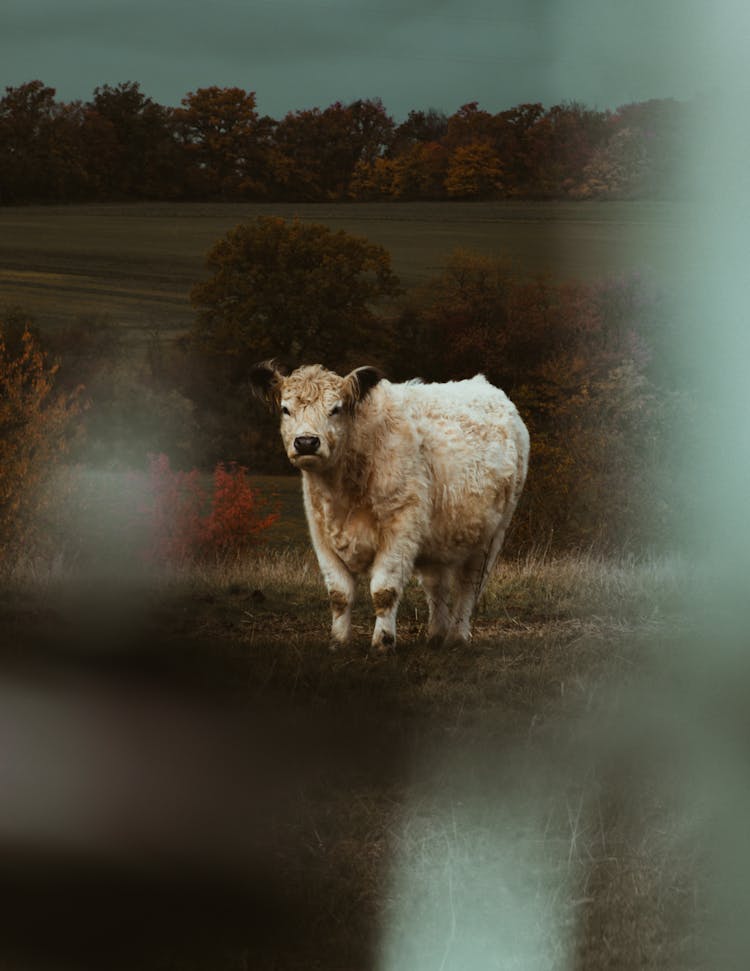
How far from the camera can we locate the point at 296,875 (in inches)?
189

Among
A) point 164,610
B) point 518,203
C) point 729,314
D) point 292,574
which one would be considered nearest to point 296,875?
point 164,610

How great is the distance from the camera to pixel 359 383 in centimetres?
713

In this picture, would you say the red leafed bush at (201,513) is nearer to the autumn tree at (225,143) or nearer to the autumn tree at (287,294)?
the autumn tree at (287,294)

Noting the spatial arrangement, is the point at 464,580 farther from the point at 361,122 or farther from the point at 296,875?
the point at 361,122

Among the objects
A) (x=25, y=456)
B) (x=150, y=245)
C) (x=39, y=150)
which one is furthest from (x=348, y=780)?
(x=39, y=150)

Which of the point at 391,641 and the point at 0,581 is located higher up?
the point at 391,641

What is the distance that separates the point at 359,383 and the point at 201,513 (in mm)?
7335

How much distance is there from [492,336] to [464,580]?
8.54 metres

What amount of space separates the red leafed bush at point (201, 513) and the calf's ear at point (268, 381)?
20.9 feet

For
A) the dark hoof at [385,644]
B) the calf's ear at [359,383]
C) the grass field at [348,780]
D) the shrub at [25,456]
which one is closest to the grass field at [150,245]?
the shrub at [25,456]

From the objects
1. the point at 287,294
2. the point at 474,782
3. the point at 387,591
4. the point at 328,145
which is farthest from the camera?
the point at 328,145

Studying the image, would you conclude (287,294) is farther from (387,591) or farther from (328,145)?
(387,591)

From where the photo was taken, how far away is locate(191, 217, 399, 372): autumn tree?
13859mm

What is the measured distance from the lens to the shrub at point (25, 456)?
11750mm
